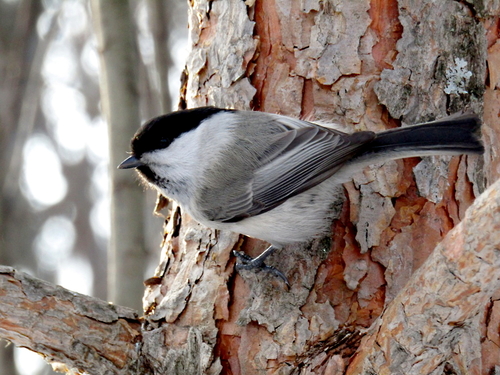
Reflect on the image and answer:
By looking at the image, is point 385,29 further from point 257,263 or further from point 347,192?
point 257,263

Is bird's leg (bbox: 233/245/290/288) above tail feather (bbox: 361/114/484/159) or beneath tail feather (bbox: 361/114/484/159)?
beneath

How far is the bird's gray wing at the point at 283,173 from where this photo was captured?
1.85 meters

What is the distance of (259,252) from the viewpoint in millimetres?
1998

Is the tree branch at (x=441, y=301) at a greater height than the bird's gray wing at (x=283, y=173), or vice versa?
the bird's gray wing at (x=283, y=173)

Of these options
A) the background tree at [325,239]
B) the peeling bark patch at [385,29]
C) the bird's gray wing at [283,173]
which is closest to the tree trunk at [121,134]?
the background tree at [325,239]

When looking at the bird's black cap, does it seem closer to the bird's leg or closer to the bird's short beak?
the bird's short beak

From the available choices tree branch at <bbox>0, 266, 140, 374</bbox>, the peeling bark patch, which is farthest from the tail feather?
tree branch at <bbox>0, 266, 140, 374</bbox>

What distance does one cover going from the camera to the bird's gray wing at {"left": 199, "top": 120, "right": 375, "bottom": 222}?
185 cm

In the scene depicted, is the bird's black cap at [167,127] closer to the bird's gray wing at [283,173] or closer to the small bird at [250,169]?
the small bird at [250,169]

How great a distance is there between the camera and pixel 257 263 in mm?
1865

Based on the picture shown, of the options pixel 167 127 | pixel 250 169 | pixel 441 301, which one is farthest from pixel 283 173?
pixel 441 301

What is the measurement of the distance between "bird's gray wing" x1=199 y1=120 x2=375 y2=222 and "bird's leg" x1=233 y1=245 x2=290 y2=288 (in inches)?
5.4

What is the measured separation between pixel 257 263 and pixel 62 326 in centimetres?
63

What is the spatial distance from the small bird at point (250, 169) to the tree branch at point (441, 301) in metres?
0.51
